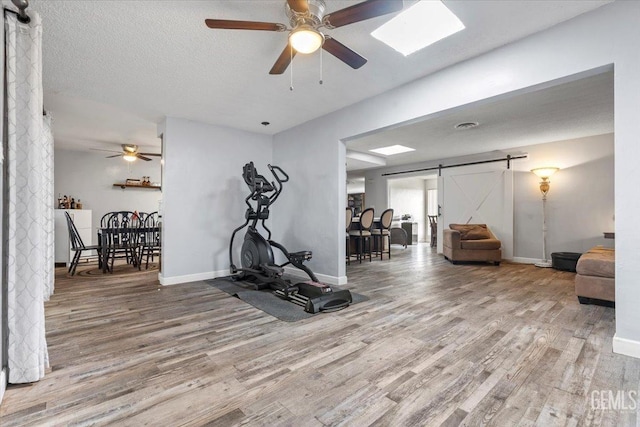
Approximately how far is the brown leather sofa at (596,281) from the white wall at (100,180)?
8295mm

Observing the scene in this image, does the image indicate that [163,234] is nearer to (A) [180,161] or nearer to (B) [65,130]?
(A) [180,161]

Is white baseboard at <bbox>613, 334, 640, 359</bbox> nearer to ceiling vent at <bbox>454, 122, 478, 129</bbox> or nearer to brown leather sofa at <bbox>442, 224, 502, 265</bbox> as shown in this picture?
ceiling vent at <bbox>454, 122, 478, 129</bbox>

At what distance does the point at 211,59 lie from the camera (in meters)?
2.74

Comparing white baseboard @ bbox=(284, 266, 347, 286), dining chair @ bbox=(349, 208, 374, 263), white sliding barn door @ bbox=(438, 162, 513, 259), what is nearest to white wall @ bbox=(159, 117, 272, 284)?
white baseboard @ bbox=(284, 266, 347, 286)

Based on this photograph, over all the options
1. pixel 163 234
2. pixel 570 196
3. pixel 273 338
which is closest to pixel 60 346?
pixel 273 338

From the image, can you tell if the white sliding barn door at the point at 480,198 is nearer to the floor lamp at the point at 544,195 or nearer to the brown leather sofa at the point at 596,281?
the floor lamp at the point at 544,195

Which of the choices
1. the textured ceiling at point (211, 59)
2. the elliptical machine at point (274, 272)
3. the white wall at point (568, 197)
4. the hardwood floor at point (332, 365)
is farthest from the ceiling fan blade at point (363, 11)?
the white wall at point (568, 197)

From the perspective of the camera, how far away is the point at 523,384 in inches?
64.8

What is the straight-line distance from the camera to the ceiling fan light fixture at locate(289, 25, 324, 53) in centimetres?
196

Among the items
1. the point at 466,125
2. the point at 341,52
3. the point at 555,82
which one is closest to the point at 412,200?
the point at 466,125

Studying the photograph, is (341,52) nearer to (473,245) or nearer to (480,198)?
(473,245)

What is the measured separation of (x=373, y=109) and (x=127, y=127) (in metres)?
4.08

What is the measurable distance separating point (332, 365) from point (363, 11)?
2214mm

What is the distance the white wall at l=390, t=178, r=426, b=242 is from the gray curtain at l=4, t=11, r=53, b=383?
929cm
